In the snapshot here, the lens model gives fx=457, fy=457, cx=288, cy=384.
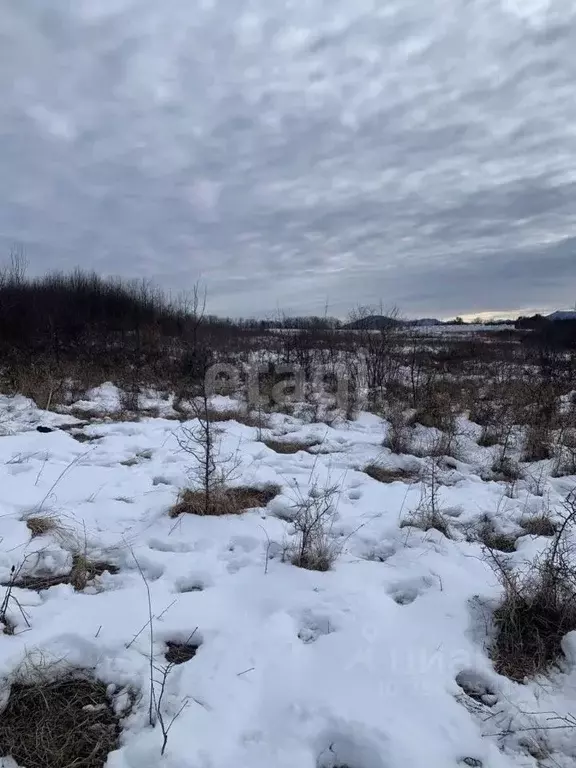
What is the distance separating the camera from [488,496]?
491 cm

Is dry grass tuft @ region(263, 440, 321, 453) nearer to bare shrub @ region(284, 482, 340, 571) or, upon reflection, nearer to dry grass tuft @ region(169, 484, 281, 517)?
dry grass tuft @ region(169, 484, 281, 517)

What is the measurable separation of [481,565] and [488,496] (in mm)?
1742

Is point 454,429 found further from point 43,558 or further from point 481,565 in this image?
point 43,558

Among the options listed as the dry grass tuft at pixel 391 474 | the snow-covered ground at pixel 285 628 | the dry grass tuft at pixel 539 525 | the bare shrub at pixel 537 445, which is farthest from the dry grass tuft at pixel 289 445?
the dry grass tuft at pixel 539 525

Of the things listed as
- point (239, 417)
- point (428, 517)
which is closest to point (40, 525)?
point (428, 517)

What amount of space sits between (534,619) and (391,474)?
314 cm

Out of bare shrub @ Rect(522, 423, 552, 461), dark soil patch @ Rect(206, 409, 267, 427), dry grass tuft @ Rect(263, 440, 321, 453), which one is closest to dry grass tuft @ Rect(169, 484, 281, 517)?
dry grass tuft @ Rect(263, 440, 321, 453)

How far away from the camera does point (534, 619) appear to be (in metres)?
2.64

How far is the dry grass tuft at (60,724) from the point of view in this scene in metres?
1.82

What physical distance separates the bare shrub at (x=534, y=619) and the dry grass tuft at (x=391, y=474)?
2.60m

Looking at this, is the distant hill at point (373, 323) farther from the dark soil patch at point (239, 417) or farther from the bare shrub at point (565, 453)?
the bare shrub at point (565, 453)

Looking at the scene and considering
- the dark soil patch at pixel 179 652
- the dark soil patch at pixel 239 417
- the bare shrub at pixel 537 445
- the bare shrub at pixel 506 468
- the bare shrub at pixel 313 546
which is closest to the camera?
the dark soil patch at pixel 179 652

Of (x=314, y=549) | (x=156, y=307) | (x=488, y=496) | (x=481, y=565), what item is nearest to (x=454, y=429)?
(x=488, y=496)

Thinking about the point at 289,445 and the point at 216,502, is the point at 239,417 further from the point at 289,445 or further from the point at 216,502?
the point at 216,502
